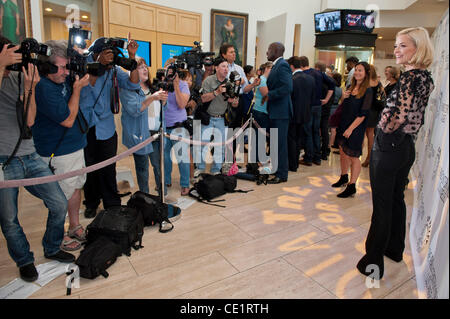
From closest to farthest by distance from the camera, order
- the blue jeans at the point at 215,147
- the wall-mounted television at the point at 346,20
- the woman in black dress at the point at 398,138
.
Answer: the woman in black dress at the point at 398,138 < the blue jeans at the point at 215,147 < the wall-mounted television at the point at 346,20

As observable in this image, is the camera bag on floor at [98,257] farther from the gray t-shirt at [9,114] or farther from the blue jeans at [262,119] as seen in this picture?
the blue jeans at [262,119]

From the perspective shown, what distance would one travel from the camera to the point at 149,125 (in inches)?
134

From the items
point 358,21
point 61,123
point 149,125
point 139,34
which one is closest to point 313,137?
point 149,125

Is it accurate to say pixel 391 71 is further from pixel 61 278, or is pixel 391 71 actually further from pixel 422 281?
pixel 61 278

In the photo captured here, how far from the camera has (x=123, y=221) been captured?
2500 millimetres

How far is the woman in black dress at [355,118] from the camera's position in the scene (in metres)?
3.37

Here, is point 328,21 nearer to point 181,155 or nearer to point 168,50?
point 168,50

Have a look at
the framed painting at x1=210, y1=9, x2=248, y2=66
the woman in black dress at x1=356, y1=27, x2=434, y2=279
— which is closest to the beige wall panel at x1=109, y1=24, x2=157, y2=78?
the framed painting at x1=210, y1=9, x2=248, y2=66

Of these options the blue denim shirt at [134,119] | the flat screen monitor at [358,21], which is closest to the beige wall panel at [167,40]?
the blue denim shirt at [134,119]

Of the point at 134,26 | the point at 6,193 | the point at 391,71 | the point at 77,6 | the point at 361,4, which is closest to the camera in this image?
the point at 6,193

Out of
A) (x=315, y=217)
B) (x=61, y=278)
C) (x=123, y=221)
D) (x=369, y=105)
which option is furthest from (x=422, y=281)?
(x=61, y=278)

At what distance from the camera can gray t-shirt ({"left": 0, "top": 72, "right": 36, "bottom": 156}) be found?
1816 millimetres

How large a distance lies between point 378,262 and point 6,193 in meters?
2.49

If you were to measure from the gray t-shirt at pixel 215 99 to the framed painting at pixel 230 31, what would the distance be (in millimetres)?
4920
